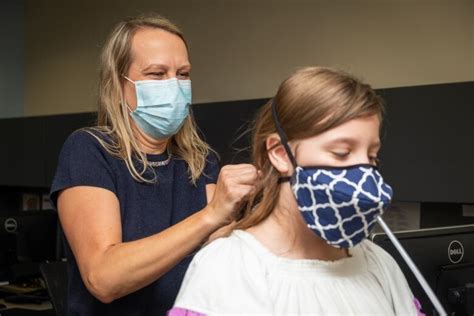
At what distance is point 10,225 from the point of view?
3.09m

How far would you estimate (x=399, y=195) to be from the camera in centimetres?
228

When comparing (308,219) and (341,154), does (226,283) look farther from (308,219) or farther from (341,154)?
(341,154)

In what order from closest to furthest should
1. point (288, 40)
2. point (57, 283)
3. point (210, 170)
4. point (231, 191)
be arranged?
point (231, 191), point (210, 170), point (57, 283), point (288, 40)

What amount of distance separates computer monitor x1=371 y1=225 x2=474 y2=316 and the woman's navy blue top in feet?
1.63

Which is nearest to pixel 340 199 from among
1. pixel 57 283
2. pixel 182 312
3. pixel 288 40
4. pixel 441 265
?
pixel 182 312

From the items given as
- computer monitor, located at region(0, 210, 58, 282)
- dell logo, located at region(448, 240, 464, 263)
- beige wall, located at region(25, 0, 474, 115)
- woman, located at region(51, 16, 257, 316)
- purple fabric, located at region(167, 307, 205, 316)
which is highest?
beige wall, located at region(25, 0, 474, 115)

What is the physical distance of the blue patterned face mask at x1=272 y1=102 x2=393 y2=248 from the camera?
0.94 metres

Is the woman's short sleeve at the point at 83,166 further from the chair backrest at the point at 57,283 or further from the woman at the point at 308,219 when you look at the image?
the chair backrest at the point at 57,283

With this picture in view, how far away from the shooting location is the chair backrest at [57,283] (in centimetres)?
189

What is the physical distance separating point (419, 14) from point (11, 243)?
236cm

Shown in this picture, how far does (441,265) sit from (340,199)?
0.49 m

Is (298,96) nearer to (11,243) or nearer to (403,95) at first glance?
(403,95)

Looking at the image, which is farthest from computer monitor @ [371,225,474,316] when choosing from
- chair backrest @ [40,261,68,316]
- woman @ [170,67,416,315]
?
chair backrest @ [40,261,68,316]

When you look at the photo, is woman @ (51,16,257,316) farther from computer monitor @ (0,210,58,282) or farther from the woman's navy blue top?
computer monitor @ (0,210,58,282)
